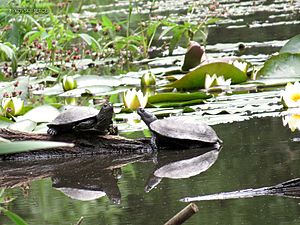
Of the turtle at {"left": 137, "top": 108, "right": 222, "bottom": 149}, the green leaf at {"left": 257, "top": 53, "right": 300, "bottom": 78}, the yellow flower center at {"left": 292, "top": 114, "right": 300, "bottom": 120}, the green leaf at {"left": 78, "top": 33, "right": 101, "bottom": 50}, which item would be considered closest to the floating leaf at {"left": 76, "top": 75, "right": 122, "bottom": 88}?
the green leaf at {"left": 78, "top": 33, "right": 101, "bottom": 50}

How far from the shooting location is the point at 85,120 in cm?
361

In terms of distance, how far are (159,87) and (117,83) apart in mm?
301

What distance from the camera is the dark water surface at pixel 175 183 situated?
2449mm

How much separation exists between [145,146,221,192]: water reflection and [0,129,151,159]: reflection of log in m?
0.15

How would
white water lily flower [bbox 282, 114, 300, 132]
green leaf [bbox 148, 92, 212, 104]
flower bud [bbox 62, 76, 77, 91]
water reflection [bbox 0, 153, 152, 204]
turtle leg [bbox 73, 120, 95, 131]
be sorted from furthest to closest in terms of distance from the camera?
flower bud [bbox 62, 76, 77, 91], green leaf [bbox 148, 92, 212, 104], white water lily flower [bbox 282, 114, 300, 132], turtle leg [bbox 73, 120, 95, 131], water reflection [bbox 0, 153, 152, 204]

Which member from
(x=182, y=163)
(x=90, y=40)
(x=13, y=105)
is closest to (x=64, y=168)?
(x=182, y=163)

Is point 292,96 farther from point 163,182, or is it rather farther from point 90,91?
point 90,91

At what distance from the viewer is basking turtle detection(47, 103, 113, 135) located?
3.59 meters

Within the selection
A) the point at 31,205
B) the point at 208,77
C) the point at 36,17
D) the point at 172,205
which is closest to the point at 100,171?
the point at 31,205

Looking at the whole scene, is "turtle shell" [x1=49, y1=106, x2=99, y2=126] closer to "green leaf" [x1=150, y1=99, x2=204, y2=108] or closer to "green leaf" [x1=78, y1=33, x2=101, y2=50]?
"green leaf" [x1=150, y1=99, x2=204, y2=108]

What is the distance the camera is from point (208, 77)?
506 centimetres

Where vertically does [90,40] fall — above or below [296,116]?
above

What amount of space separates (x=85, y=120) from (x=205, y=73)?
166 centimetres

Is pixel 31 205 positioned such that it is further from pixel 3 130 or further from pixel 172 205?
pixel 3 130
